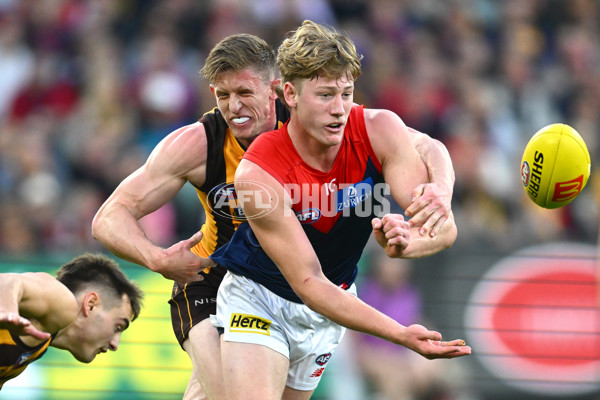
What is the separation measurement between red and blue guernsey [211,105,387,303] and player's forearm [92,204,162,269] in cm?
47

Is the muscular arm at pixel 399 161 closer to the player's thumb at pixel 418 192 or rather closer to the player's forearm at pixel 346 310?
the player's thumb at pixel 418 192

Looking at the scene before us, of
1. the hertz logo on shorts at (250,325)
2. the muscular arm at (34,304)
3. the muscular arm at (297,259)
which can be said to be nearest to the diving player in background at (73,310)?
the muscular arm at (34,304)

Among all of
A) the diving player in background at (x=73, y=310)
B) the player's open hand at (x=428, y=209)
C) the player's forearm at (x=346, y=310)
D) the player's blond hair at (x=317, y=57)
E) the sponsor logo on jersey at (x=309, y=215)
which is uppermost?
the player's blond hair at (x=317, y=57)

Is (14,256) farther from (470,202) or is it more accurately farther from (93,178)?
(470,202)

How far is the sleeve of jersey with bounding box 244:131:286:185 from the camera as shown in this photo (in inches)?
215

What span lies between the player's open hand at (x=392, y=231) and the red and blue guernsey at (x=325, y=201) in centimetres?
70

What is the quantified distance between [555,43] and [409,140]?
8524 millimetres

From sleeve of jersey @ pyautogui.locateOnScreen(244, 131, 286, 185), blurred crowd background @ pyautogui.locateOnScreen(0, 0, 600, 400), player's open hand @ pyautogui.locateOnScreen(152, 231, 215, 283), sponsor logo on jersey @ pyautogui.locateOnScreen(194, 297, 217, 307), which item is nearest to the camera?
sleeve of jersey @ pyautogui.locateOnScreen(244, 131, 286, 185)

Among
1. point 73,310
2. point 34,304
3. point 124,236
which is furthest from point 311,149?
point 34,304

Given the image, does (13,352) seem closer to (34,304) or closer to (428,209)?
(34,304)

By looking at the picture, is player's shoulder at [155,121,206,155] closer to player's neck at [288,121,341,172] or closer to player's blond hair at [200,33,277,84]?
player's blond hair at [200,33,277,84]

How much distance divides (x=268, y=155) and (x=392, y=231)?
101cm

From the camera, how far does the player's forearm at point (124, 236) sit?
A: 19.7ft

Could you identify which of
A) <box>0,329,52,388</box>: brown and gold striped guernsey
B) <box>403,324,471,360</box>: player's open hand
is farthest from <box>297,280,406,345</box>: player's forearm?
<box>0,329,52,388</box>: brown and gold striped guernsey
